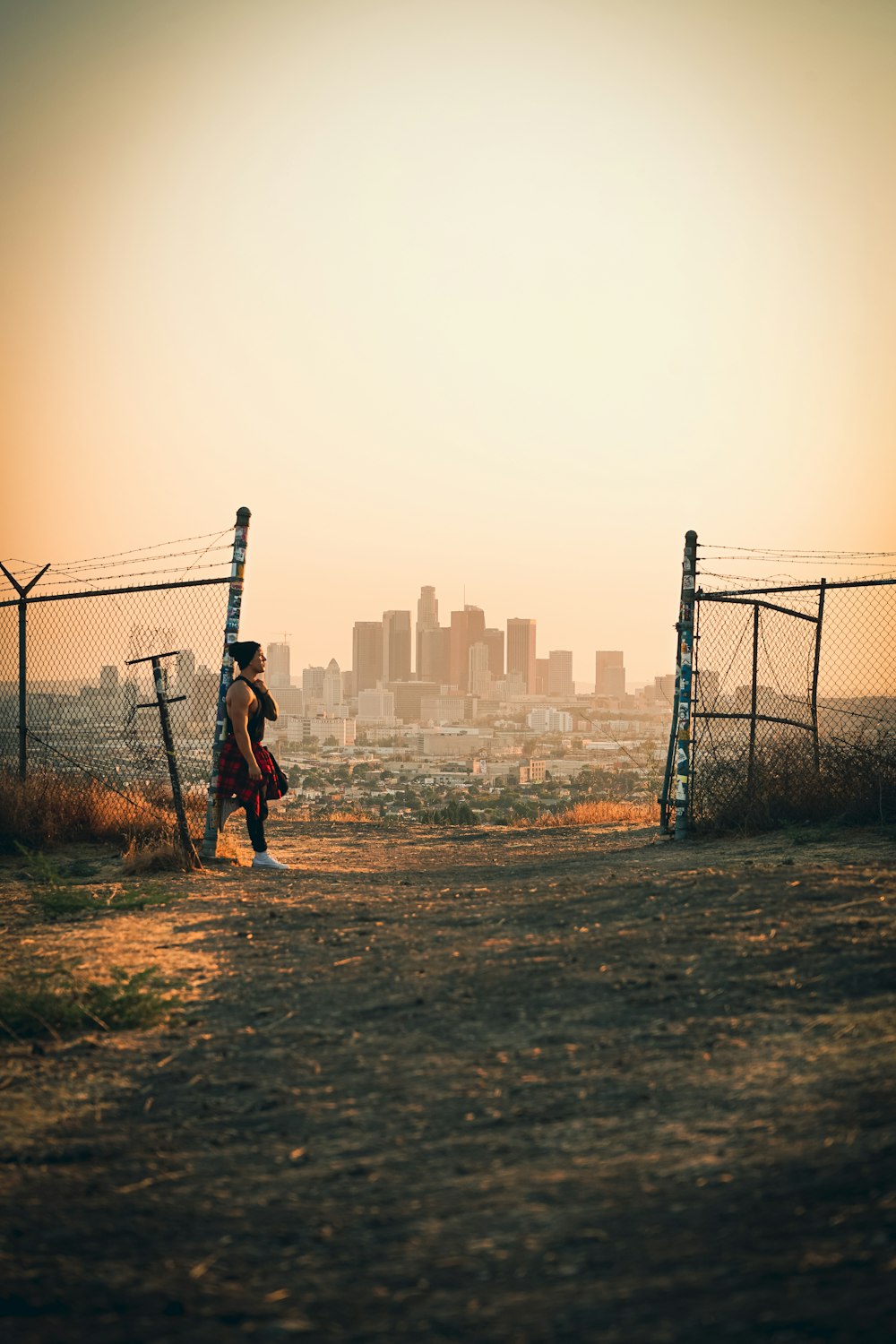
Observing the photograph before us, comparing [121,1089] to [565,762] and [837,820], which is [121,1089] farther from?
[565,762]

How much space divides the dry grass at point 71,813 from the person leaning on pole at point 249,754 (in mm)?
1522

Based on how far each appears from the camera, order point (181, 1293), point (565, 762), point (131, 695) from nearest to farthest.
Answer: point (181, 1293), point (131, 695), point (565, 762)

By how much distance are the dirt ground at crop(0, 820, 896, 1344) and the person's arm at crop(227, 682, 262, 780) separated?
2752 mm

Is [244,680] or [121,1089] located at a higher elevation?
[244,680]

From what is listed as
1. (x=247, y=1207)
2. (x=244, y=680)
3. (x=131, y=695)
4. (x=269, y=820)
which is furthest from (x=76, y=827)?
(x=247, y=1207)

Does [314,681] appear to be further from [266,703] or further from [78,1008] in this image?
[78,1008]

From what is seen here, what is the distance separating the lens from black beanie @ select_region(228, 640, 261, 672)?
Answer: 9.68m

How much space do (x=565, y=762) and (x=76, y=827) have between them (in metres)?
23.9

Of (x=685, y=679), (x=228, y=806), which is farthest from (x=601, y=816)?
(x=228, y=806)

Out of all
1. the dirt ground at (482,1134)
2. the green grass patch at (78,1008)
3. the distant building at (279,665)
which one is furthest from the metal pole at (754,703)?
the distant building at (279,665)

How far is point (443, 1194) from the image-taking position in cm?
318

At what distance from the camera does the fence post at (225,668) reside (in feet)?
32.1

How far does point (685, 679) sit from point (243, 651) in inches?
172

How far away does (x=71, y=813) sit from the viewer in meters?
11.6
